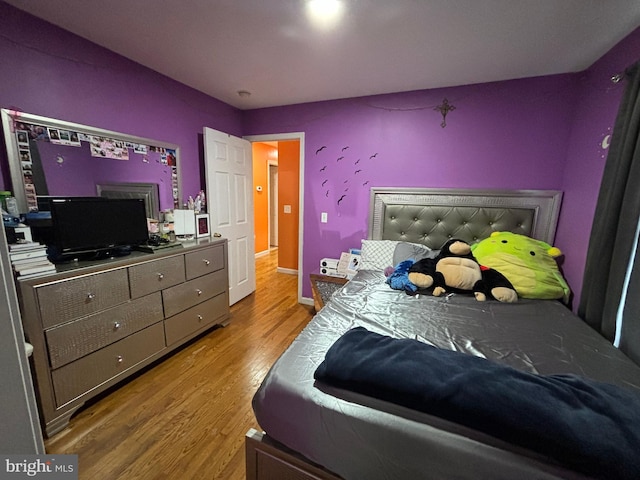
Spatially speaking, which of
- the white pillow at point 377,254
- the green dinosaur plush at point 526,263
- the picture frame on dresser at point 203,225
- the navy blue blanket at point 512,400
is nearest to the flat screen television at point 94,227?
the picture frame on dresser at point 203,225

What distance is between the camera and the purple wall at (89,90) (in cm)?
155

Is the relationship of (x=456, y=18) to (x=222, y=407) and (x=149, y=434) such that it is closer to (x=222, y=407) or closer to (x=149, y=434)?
(x=222, y=407)

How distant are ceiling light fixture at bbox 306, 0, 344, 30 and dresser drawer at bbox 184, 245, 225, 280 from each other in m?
1.83

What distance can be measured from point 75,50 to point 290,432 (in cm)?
257

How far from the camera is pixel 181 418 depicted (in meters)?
1.59

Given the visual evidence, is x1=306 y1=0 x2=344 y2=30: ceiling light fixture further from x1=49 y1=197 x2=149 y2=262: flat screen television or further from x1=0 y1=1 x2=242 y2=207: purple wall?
x1=49 y1=197 x2=149 y2=262: flat screen television

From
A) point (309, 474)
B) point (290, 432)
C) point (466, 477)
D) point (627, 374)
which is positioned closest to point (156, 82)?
point (290, 432)

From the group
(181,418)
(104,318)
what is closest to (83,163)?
(104,318)

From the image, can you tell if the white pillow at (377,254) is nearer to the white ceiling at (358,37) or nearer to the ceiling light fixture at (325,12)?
the white ceiling at (358,37)

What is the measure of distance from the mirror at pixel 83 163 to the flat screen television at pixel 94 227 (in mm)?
155

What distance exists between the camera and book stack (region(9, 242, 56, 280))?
1.32m

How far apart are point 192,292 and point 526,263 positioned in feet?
8.35

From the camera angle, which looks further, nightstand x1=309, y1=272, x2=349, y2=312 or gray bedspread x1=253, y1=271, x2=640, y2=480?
nightstand x1=309, y1=272, x2=349, y2=312

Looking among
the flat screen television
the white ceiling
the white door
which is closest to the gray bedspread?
the flat screen television
